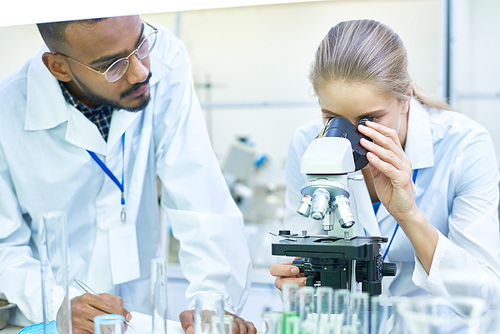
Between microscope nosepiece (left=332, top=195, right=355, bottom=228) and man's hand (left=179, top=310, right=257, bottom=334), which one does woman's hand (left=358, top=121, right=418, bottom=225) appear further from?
man's hand (left=179, top=310, right=257, bottom=334)

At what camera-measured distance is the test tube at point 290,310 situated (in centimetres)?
80

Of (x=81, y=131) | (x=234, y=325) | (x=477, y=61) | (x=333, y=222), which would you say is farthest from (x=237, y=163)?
(x=333, y=222)

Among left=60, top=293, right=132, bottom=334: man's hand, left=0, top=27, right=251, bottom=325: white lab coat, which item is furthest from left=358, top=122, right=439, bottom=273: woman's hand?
left=60, top=293, right=132, bottom=334: man's hand

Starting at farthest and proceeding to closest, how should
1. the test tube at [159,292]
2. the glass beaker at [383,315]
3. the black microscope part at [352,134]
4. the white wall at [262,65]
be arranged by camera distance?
the white wall at [262,65]
the black microscope part at [352,134]
the test tube at [159,292]
the glass beaker at [383,315]

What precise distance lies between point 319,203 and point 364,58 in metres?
0.59

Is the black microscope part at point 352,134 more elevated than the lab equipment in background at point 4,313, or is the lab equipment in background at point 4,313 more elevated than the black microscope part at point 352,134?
the black microscope part at point 352,134

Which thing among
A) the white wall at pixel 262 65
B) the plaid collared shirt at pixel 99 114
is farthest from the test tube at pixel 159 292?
the white wall at pixel 262 65

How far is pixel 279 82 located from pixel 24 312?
2626mm

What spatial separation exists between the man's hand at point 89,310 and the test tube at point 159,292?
19cm

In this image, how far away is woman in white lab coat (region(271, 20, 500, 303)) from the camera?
3.54 feet

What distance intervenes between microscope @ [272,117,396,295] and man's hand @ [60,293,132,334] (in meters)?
0.48

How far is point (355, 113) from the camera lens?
119 centimetres

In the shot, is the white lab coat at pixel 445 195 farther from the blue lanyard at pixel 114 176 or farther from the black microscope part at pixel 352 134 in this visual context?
the blue lanyard at pixel 114 176

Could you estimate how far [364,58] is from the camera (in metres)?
1.24
